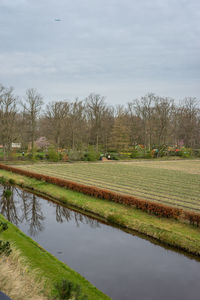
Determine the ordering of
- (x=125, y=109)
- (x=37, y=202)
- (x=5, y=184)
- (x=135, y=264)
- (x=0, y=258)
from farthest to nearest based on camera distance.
Result: 1. (x=125, y=109)
2. (x=5, y=184)
3. (x=37, y=202)
4. (x=135, y=264)
5. (x=0, y=258)

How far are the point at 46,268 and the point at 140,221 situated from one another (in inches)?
190

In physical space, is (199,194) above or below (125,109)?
below

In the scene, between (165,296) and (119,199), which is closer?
(165,296)

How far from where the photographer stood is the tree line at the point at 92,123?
40.3m

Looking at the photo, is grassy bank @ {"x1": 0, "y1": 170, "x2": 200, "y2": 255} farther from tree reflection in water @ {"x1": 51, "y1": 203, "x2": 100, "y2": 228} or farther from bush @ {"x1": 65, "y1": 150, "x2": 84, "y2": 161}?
bush @ {"x1": 65, "y1": 150, "x2": 84, "y2": 161}

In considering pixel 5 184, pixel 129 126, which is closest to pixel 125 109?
pixel 129 126

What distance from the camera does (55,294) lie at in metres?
5.49

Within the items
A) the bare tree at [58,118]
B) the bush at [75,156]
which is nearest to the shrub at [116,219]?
the bush at [75,156]

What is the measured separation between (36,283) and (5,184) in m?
15.3

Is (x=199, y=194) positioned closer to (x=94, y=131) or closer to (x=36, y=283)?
(x=36, y=283)

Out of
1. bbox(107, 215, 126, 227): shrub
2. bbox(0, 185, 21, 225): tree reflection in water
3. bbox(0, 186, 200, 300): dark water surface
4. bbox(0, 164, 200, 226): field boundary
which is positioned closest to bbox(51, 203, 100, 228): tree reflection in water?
bbox(0, 186, 200, 300): dark water surface

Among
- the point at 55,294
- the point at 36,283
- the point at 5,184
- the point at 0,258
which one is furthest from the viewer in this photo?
the point at 5,184

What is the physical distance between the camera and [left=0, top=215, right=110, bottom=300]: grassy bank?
5.95 metres

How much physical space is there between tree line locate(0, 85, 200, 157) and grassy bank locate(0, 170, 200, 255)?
2452cm
